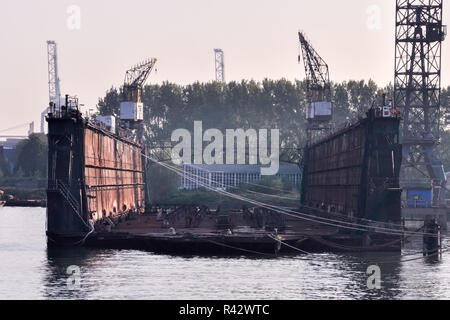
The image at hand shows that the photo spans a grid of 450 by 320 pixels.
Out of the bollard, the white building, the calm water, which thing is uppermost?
the white building

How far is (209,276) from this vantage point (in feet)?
192

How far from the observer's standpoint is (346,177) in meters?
84.9

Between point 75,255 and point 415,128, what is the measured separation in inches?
2669

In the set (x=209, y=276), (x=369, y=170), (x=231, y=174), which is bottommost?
(x=209, y=276)

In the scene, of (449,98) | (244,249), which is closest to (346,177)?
(244,249)

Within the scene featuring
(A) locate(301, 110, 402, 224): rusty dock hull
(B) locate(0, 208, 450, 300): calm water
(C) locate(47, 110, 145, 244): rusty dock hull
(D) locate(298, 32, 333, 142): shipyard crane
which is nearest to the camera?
(B) locate(0, 208, 450, 300): calm water

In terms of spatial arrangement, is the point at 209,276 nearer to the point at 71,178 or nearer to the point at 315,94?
the point at 71,178

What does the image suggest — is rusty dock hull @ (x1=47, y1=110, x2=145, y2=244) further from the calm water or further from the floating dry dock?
the calm water

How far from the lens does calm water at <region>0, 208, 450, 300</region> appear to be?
5191cm

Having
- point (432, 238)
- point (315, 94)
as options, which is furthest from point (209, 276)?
point (315, 94)

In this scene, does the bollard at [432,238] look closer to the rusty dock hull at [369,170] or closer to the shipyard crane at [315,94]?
the rusty dock hull at [369,170]

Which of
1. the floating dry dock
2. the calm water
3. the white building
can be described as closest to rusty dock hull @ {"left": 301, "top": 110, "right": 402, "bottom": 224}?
the floating dry dock

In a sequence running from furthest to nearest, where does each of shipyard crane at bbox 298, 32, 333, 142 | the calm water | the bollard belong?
shipyard crane at bbox 298, 32, 333, 142 < the bollard < the calm water

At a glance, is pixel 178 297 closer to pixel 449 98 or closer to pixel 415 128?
pixel 415 128
